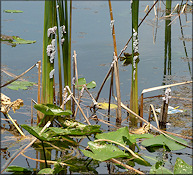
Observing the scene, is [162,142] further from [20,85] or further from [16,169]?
[20,85]

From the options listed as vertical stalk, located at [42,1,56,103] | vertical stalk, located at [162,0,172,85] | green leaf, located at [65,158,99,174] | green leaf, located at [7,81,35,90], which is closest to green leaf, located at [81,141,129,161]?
green leaf, located at [65,158,99,174]

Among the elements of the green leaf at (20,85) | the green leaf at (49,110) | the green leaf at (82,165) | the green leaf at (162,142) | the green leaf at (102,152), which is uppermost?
the green leaf at (20,85)

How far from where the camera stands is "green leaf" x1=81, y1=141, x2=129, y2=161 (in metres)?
1.68

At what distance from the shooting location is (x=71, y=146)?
2.04 m

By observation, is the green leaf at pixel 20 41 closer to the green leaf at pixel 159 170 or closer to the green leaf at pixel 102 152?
the green leaf at pixel 102 152

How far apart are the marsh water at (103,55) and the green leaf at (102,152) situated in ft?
0.33

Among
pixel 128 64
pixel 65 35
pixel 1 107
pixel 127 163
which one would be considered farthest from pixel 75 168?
pixel 128 64

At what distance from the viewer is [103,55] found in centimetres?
371

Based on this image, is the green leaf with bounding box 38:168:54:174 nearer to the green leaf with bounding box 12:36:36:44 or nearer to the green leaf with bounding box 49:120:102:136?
the green leaf with bounding box 49:120:102:136

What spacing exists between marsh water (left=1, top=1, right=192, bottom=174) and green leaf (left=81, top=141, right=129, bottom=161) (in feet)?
0.33

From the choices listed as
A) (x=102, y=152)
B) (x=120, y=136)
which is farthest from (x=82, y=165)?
(x=120, y=136)

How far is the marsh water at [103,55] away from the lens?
2.39m

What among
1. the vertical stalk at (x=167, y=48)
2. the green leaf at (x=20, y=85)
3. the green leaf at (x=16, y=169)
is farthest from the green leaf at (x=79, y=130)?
the vertical stalk at (x=167, y=48)

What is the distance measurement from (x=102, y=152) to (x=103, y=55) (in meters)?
2.07
